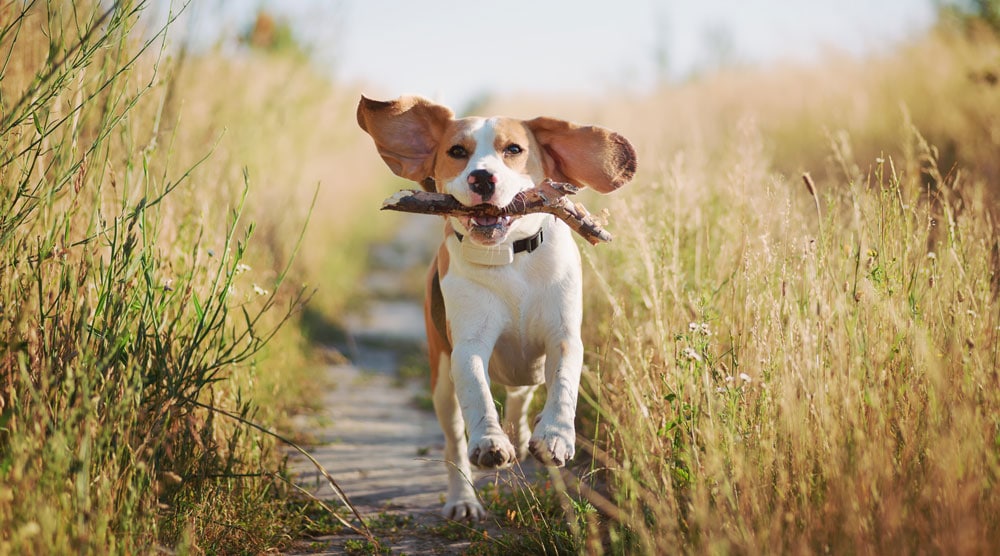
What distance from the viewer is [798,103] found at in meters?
9.34

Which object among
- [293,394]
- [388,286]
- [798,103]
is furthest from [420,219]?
[293,394]

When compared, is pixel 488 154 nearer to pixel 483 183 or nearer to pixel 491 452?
pixel 483 183

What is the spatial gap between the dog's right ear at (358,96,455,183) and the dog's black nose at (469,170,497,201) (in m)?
0.57

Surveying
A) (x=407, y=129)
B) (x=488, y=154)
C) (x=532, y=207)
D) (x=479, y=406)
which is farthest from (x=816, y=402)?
(x=407, y=129)

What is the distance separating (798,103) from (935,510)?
8.03 m

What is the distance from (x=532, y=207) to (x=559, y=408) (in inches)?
27.0

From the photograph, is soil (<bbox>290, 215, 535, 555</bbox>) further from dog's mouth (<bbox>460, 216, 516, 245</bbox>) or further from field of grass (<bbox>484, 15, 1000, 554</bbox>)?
dog's mouth (<bbox>460, 216, 516, 245</bbox>)

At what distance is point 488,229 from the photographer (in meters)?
2.92

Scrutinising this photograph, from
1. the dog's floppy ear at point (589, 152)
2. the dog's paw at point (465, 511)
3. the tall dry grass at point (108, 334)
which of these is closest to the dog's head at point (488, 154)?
the dog's floppy ear at point (589, 152)

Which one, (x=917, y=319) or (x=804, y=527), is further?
(x=917, y=319)

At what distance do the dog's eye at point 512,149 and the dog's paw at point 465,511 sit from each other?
4.30 ft

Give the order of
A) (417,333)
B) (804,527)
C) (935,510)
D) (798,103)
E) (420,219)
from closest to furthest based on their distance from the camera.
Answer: (935,510), (804,527), (417,333), (798,103), (420,219)

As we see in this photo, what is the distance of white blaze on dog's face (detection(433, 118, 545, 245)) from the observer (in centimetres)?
286

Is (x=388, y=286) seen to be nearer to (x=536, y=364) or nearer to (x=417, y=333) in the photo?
(x=417, y=333)
